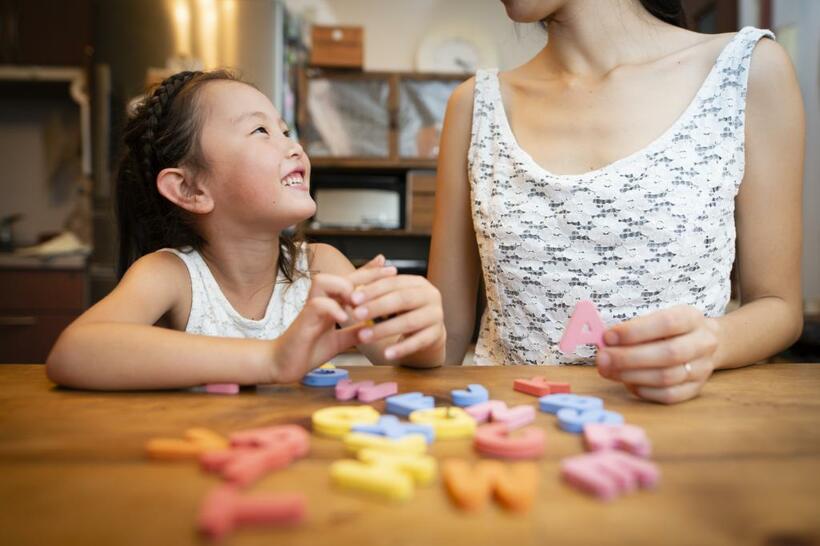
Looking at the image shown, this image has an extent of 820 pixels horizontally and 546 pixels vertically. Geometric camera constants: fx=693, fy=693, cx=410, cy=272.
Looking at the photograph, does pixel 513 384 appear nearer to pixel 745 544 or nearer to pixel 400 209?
pixel 745 544

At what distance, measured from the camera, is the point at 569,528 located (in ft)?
1.51

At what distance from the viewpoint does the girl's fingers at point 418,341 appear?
900mm

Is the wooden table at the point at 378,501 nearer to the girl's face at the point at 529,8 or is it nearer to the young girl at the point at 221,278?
the young girl at the point at 221,278

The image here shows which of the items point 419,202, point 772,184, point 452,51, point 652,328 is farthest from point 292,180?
point 452,51

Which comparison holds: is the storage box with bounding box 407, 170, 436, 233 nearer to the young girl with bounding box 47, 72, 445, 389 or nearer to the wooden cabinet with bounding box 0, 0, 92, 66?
the wooden cabinet with bounding box 0, 0, 92, 66

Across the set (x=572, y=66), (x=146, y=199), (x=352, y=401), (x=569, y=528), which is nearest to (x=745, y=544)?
(x=569, y=528)

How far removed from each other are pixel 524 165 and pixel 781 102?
1.56ft

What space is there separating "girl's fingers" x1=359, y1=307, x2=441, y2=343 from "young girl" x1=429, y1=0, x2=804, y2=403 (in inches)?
16.8

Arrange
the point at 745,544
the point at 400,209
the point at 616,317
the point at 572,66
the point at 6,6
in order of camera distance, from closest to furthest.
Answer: the point at 745,544
the point at 616,317
the point at 572,66
the point at 6,6
the point at 400,209

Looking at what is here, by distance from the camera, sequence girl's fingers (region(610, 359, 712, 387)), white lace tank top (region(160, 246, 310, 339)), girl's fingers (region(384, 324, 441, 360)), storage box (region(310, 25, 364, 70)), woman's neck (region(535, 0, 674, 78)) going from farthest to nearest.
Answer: storage box (region(310, 25, 364, 70))
woman's neck (region(535, 0, 674, 78))
white lace tank top (region(160, 246, 310, 339))
girl's fingers (region(384, 324, 441, 360))
girl's fingers (region(610, 359, 712, 387))

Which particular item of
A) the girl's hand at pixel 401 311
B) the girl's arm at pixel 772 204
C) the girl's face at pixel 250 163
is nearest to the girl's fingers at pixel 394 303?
the girl's hand at pixel 401 311

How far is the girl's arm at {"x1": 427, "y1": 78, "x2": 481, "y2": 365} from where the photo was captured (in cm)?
151

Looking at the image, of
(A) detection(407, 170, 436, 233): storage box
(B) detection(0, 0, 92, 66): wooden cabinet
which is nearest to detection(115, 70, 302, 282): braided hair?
(B) detection(0, 0, 92, 66): wooden cabinet

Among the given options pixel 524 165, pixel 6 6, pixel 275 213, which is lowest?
pixel 275 213
